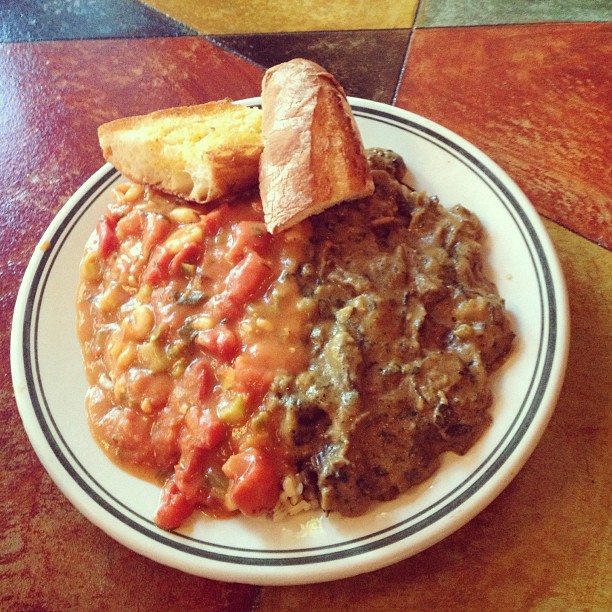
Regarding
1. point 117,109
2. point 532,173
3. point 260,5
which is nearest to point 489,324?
point 532,173

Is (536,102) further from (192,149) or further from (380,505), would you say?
(380,505)

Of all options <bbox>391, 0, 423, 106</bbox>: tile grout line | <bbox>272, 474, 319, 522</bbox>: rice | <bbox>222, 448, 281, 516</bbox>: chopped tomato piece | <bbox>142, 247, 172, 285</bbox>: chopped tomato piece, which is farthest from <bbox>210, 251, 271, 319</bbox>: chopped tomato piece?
<bbox>391, 0, 423, 106</bbox>: tile grout line

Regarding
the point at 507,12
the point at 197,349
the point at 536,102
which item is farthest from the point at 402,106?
the point at 197,349

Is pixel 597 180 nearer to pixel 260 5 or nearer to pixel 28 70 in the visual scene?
pixel 260 5

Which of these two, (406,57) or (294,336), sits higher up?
(406,57)

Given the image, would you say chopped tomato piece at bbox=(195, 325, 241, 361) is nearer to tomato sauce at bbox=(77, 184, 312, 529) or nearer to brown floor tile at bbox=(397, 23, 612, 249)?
tomato sauce at bbox=(77, 184, 312, 529)

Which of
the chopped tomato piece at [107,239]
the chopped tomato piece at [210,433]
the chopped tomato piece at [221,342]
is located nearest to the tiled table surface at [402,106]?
the chopped tomato piece at [210,433]
